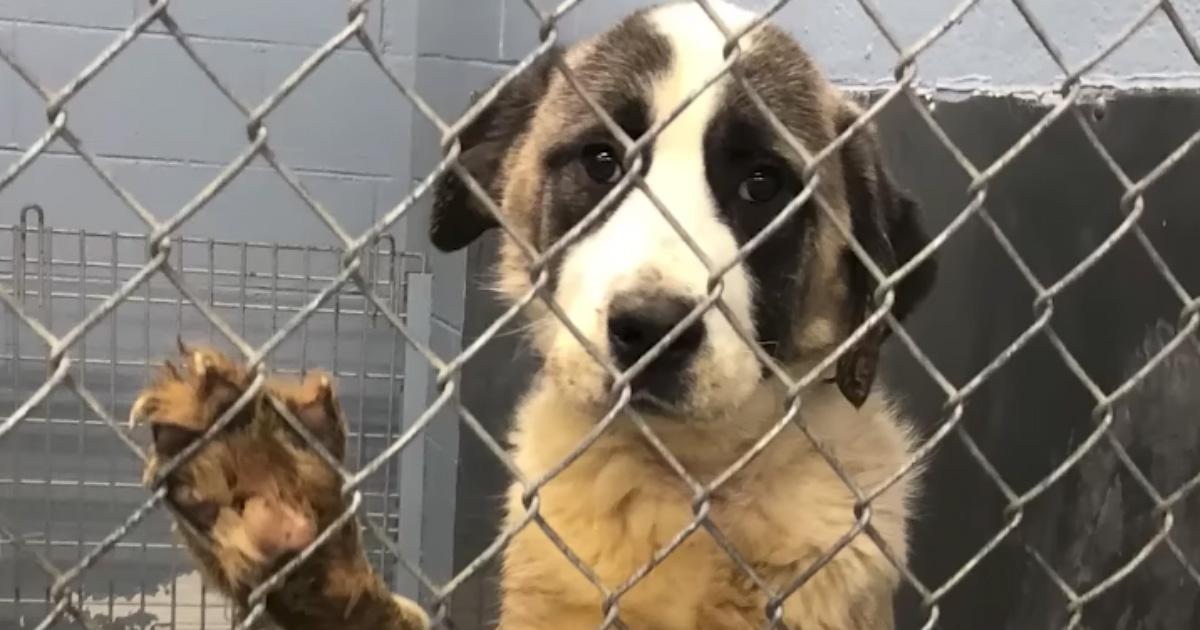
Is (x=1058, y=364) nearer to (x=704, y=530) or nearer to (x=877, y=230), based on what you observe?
(x=877, y=230)

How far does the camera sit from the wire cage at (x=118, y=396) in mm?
3268

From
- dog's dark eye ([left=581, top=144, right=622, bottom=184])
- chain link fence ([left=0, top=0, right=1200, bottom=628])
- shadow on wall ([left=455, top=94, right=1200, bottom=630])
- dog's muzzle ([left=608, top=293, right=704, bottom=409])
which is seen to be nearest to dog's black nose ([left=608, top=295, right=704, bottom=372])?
dog's muzzle ([left=608, top=293, right=704, bottom=409])

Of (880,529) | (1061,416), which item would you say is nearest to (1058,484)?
(1061,416)

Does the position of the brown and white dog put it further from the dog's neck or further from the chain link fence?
the chain link fence

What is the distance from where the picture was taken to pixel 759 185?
1737 millimetres

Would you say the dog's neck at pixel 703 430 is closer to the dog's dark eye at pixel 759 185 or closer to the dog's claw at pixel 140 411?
the dog's dark eye at pixel 759 185

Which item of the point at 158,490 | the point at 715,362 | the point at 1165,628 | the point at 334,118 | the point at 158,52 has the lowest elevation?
the point at 1165,628

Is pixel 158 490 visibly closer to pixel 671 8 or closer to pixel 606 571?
pixel 606 571

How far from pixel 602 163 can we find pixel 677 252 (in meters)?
0.44

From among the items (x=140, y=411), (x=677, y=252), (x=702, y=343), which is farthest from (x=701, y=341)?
(x=140, y=411)

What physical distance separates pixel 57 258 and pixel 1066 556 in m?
2.75

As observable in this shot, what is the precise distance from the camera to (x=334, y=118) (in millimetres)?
3756

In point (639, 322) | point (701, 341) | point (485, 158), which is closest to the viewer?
point (639, 322)

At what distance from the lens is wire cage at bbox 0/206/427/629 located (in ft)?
10.7
